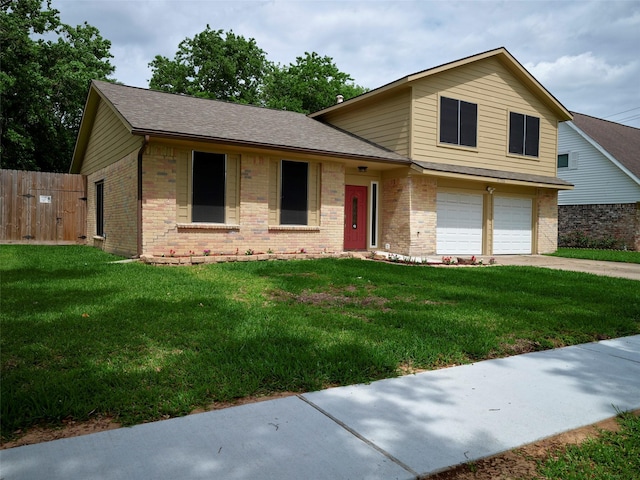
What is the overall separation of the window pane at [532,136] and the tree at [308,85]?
1888cm

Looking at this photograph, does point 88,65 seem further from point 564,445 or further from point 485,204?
point 564,445

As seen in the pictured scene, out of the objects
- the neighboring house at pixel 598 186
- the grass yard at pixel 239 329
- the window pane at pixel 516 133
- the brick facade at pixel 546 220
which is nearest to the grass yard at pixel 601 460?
the grass yard at pixel 239 329

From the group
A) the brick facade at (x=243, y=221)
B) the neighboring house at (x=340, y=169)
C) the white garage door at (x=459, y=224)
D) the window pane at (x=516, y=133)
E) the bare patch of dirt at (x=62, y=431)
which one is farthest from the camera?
the window pane at (x=516, y=133)

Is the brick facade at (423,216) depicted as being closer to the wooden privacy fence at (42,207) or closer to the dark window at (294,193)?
the dark window at (294,193)

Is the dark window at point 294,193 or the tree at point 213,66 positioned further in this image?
the tree at point 213,66

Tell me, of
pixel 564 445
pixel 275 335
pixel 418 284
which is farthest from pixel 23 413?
pixel 418 284

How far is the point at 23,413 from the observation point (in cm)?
286

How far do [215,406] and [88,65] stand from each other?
86.4 feet

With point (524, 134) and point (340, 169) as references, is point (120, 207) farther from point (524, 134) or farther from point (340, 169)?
point (524, 134)

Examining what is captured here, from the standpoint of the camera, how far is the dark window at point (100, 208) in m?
14.8

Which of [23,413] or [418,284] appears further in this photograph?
[418,284]

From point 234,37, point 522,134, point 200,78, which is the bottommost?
point 522,134

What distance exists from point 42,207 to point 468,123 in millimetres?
14649

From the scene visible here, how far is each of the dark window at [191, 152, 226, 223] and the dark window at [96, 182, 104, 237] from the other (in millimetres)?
5250
